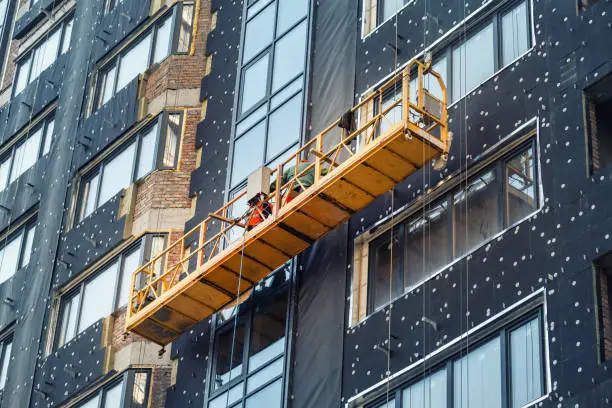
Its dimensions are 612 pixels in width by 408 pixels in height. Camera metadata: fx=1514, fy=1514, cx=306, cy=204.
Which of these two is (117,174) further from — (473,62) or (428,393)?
(428,393)

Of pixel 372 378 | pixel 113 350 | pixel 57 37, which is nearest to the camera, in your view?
pixel 372 378

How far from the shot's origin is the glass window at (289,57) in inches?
1550

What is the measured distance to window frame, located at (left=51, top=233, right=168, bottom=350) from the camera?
41.7 metres

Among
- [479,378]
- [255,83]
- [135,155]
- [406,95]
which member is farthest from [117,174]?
[479,378]

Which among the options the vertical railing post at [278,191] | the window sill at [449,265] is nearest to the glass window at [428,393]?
the window sill at [449,265]

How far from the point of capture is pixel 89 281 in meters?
43.8

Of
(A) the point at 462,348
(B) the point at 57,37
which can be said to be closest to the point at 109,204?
(B) the point at 57,37

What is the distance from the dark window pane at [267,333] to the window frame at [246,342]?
0.08 meters

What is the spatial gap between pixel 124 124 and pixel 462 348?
18.5m

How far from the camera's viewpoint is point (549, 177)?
97.3ft

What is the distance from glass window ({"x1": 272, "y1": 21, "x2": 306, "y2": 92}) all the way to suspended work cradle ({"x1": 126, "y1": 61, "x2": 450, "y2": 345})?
8.50ft

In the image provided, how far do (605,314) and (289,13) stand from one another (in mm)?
16375

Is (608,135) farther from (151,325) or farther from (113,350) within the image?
(113,350)

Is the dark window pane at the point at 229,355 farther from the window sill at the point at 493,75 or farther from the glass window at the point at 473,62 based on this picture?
the glass window at the point at 473,62
